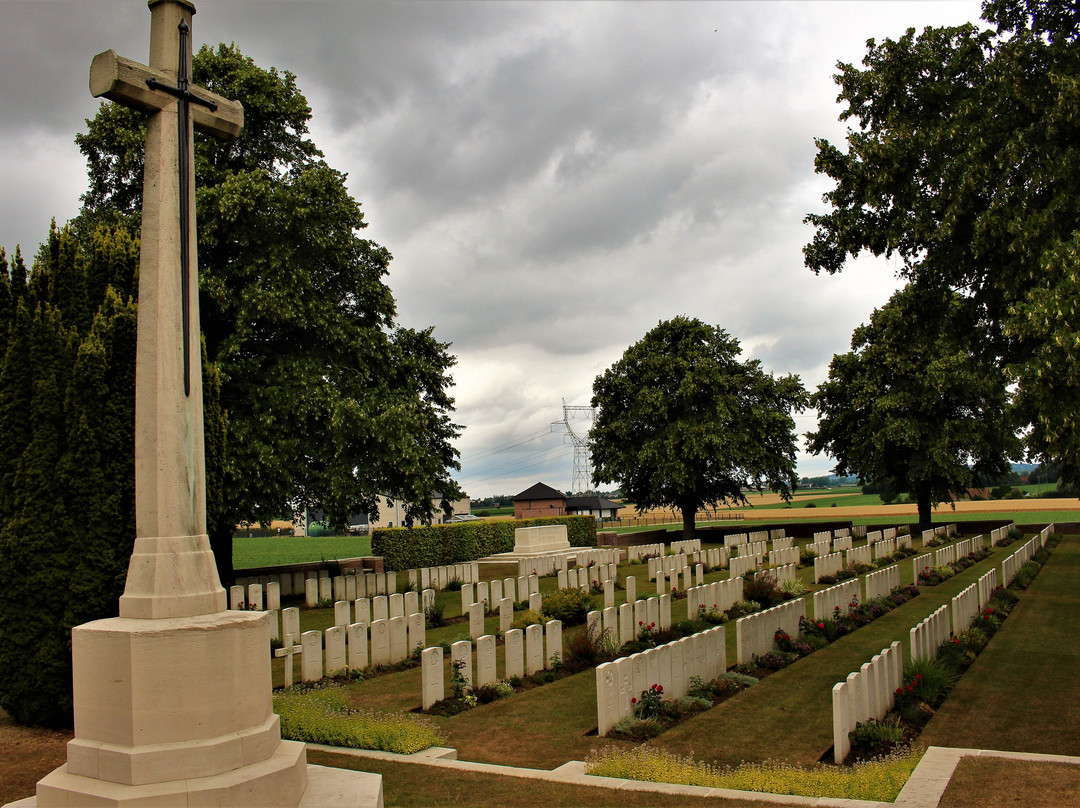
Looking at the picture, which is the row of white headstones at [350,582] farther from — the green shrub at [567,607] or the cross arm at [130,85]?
the cross arm at [130,85]

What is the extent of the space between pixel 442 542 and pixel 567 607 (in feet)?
53.7

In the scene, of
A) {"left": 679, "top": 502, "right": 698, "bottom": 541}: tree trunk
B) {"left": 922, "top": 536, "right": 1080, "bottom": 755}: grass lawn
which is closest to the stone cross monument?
{"left": 922, "top": 536, "right": 1080, "bottom": 755}: grass lawn

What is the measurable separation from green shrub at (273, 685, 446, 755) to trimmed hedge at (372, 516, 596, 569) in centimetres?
1908

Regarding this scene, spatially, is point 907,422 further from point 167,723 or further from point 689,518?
point 167,723

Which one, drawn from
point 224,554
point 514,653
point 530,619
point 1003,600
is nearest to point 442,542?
point 224,554

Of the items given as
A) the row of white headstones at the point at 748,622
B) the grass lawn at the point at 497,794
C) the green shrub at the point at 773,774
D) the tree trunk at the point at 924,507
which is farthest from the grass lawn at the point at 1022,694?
the tree trunk at the point at 924,507

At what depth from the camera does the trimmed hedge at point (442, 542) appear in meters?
28.8

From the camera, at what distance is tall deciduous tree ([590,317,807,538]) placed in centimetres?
3681

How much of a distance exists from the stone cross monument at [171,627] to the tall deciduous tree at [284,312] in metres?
10.9

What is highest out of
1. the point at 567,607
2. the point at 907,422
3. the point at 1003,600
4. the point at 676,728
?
the point at 907,422

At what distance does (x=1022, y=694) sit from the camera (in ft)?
33.3

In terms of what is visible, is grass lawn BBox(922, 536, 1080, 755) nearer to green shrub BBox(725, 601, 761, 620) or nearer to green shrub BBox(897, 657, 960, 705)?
green shrub BBox(897, 657, 960, 705)

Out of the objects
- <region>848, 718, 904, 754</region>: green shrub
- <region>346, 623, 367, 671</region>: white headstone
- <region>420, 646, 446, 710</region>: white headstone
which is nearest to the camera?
<region>848, 718, 904, 754</region>: green shrub

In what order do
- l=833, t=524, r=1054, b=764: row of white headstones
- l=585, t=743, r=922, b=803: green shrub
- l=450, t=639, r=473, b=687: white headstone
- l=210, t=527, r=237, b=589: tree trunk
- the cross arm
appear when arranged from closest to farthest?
the cross arm, l=585, t=743, r=922, b=803: green shrub, l=833, t=524, r=1054, b=764: row of white headstones, l=450, t=639, r=473, b=687: white headstone, l=210, t=527, r=237, b=589: tree trunk
